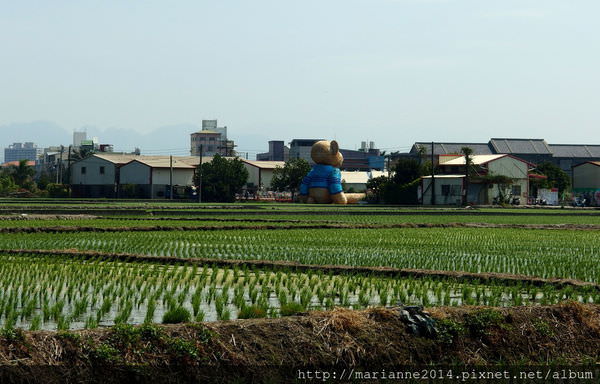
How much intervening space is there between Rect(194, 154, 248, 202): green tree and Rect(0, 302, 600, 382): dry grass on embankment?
6181cm

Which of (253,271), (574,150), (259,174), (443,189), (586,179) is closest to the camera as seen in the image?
(253,271)

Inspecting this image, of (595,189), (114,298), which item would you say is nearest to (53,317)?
(114,298)

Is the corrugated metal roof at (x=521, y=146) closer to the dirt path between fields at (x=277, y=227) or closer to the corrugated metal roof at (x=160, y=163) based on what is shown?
the corrugated metal roof at (x=160, y=163)

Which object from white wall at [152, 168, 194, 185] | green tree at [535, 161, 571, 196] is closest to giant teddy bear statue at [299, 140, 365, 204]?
white wall at [152, 168, 194, 185]

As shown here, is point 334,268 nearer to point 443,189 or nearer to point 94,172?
point 443,189

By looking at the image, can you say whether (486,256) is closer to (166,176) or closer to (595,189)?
(166,176)

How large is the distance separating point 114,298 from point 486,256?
10.3m

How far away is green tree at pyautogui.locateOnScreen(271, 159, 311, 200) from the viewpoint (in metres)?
81.8

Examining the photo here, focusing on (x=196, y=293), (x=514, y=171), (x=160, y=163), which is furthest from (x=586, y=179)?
(x=196, y=293)

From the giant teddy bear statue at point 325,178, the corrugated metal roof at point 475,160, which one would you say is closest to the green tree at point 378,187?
the corrugated metal roof at point 475,160

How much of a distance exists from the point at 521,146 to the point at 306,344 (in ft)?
352

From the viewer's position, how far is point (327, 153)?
6444cm

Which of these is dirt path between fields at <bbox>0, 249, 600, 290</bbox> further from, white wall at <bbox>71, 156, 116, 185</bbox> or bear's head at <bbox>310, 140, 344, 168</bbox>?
white wall at <bbox>71, 156, 116, 185</bbox>

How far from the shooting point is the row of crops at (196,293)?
9547 mm
